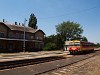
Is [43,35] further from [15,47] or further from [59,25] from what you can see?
[59,25]

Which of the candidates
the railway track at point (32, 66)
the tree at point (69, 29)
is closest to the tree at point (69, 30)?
the tree at point (69, 29)

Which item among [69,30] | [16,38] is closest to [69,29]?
[69,30]

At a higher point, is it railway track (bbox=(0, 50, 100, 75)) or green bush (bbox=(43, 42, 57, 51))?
green bush (bbox=(43, 42, 57, 51))

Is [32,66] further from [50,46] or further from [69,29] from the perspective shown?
[69,29]

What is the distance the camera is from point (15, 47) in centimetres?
5756

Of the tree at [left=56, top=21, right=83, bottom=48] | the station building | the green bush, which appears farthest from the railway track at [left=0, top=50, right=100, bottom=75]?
the tree at [left=56, top=21, right=83, bottom=48]

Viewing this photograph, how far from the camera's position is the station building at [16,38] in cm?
5310

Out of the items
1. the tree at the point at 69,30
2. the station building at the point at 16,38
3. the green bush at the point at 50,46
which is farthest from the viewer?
the tree at the point at 69,30

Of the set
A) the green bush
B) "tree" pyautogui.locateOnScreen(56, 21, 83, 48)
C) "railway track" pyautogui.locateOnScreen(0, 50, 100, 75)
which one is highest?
"tree" pyautogui.locateOnScreen(56, 21, 83, 48)

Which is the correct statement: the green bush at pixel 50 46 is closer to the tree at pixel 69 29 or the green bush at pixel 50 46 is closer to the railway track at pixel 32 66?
the tree at pixel 69 29

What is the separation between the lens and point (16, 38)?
58.2 metres

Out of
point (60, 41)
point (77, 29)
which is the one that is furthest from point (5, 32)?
point (77, 29)

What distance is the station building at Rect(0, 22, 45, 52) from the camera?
5310 centimetres

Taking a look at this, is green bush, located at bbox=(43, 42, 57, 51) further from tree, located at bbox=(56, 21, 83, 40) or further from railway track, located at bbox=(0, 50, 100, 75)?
A: railway track, located at bbox=(0, 50, 100, 75)
